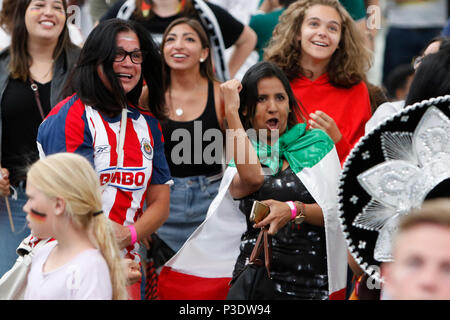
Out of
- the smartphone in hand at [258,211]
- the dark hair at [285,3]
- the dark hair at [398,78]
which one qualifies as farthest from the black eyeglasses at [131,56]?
the dark hair at [398,78]

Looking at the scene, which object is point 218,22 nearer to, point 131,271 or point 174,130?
point 174,130

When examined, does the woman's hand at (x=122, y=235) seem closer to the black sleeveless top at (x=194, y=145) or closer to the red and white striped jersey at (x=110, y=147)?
the red and white striped jersey at (x=110, y=147)

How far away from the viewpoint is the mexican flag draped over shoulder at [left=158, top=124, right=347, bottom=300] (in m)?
3.70

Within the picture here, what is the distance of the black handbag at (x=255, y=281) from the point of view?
318cm

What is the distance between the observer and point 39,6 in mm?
4195

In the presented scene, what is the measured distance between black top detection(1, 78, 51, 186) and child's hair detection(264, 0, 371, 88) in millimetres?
1367

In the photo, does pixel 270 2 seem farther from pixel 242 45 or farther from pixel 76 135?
pixel 76 135

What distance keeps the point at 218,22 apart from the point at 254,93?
1.43 meters

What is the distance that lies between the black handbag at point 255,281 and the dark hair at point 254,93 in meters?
0.79

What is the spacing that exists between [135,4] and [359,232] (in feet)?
9.08

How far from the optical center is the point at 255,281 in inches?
126

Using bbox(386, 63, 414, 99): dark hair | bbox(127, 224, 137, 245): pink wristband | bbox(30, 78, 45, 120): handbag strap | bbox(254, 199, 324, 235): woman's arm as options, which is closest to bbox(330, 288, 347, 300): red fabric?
bbox(254, 199, 324, 235): woman's arm

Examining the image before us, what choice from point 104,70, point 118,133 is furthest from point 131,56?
point 118,133
